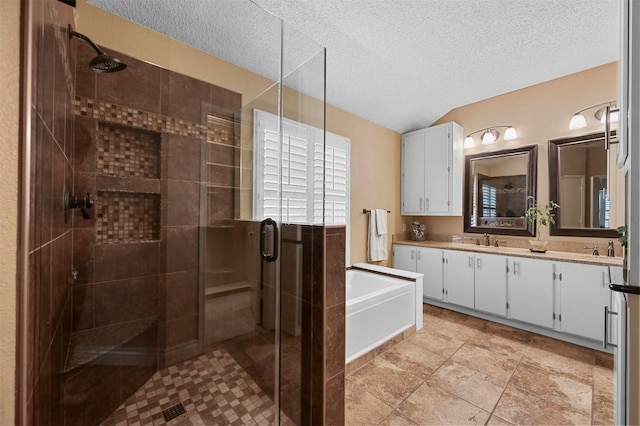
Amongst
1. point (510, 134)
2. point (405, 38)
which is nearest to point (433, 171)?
point (510, 134)

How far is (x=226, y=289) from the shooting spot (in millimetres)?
1651

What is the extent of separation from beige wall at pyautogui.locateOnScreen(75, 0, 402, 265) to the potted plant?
1623mm

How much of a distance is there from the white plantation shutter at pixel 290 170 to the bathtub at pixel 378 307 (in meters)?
0.98

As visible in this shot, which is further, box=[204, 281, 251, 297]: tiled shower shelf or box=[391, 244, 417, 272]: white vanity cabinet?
box=[391, 244, 417, 272]: white vanity cabinet

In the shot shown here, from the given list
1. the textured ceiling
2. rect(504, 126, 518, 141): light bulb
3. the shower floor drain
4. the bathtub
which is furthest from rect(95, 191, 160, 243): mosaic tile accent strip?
rect(504, 126, 518, 141): light bulb

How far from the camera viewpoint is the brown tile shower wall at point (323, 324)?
1.38m

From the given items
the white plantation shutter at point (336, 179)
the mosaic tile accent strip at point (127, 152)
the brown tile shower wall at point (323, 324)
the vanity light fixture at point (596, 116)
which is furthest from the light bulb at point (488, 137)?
the mosaic tile accent strip at point (127, 152)

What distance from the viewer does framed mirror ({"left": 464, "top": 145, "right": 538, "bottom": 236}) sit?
127 inches

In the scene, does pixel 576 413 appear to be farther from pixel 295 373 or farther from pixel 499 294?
pixel 295 373

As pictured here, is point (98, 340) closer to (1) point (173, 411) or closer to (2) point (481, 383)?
(1) point (173, 411)

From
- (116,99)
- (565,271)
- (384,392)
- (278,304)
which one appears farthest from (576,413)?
(116,99)

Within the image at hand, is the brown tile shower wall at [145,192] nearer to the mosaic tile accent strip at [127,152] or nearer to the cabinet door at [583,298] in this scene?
the mosaic tile accent strip at [127,152]

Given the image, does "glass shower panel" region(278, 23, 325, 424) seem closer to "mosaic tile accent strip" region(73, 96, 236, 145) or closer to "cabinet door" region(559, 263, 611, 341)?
"mosaic tile accent strip" region(73, 96, 236, 145)

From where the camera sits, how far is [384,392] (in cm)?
181
